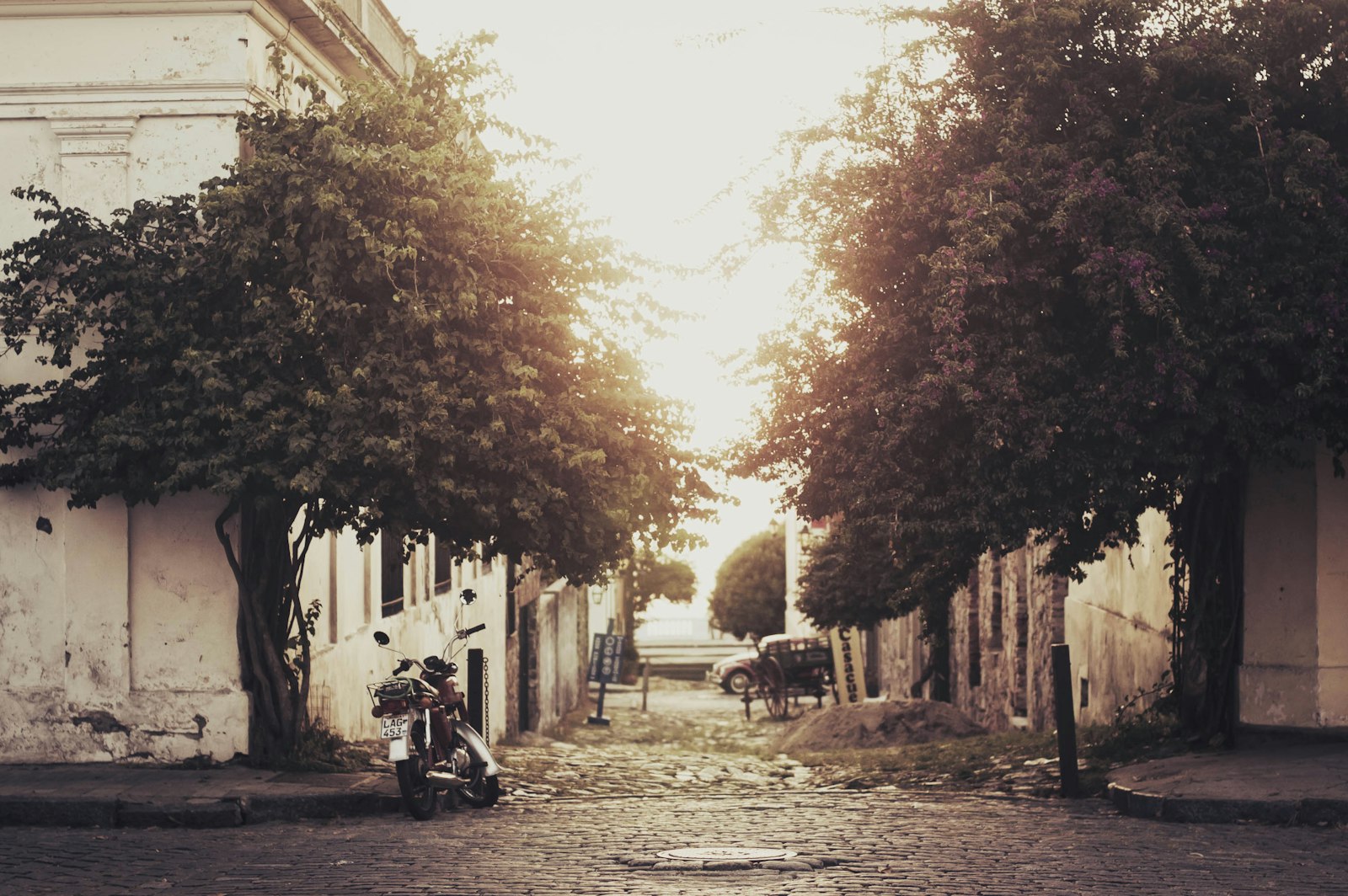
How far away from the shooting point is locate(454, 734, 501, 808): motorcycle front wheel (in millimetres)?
10711

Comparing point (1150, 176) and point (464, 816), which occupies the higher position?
point (1150, 176)

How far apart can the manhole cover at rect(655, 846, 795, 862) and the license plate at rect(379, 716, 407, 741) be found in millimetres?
2394

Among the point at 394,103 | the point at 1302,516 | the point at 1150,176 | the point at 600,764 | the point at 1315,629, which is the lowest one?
the point at 600,764

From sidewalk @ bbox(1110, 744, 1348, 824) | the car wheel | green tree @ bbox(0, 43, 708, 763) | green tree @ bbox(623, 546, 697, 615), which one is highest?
green tree @ bbox(0, 43, 708, 763)

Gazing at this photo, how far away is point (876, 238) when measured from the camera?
36.9 feet

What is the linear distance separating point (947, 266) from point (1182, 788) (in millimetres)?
3723

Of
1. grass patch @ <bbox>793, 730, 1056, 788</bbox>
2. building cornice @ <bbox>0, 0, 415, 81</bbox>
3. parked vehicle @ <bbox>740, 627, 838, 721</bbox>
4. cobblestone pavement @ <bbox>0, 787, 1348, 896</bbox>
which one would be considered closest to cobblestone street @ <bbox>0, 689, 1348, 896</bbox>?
cobblestone pavement @ <bbox>0, 787, 1348, 896</bbox>

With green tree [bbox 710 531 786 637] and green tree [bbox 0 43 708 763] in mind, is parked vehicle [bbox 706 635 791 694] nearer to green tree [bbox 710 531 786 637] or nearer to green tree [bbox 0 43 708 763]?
green tree [bbox 710 531 786 637]

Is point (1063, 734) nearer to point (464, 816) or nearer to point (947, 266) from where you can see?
point (947, 266)

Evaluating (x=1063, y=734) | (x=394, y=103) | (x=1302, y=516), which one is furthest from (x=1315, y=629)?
(x=394, y=103)

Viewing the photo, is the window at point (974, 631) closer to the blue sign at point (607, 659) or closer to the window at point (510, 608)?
the blue sign at point (607, 659)

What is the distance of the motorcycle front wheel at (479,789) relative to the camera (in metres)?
10.7

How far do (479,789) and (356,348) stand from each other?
3156 millimetres

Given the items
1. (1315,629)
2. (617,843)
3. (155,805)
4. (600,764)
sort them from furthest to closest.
Answer: 1. (600,764)
2. (1315,629)
3. (155,805)
4. (617,843)
